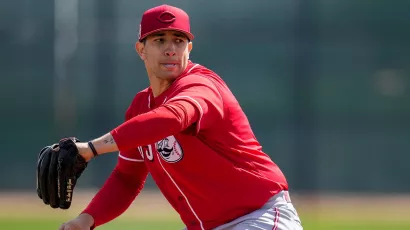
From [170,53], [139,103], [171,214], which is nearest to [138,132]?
[170,53]

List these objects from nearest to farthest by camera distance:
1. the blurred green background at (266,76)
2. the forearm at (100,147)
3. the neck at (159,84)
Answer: the forearm at (100,147), the neck at (159,84), the blurred green background at (266,76)

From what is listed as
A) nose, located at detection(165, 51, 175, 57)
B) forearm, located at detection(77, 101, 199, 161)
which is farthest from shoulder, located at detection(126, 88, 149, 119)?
forearm, located at detection(77, 101, 199, 161)

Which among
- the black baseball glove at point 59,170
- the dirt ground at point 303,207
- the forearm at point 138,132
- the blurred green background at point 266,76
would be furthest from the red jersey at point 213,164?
the blurred green background at point 266,76

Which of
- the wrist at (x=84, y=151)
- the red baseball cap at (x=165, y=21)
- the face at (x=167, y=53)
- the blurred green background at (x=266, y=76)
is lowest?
the blurred green background at (x=266, y=76)

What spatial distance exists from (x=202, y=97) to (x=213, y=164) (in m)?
0.43

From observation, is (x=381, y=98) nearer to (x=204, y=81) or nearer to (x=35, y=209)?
(x=35, y=209)

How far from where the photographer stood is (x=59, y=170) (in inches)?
132

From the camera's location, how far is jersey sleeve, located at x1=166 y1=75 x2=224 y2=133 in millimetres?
3514

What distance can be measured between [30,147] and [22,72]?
123cm

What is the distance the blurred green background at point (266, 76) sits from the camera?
13.5 m

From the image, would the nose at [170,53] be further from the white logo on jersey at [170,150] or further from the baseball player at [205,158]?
the white logo on jersey at [170,150]

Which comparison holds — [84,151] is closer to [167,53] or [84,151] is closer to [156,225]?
[167,53]

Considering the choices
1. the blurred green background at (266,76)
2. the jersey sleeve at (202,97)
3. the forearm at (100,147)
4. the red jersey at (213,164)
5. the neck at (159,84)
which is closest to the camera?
the forearm at (100,147)

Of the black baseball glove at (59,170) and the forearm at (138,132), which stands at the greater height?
the forearm at (138,132)
